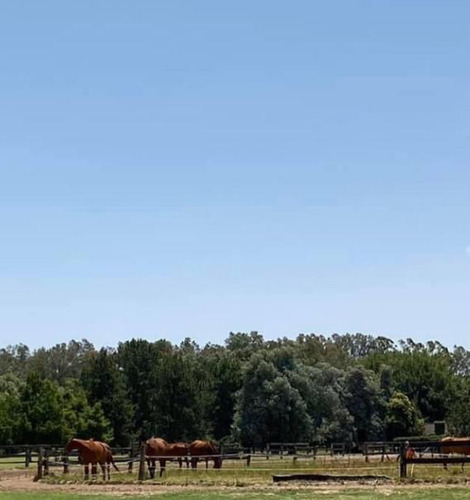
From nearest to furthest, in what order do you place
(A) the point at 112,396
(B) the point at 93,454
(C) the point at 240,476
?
1. (C) the point at 240,476
2. (B) the point at 93,454
3. (A) the point at 112,396

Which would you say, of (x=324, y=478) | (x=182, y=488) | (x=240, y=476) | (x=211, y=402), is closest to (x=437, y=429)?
(x=211, y=402)

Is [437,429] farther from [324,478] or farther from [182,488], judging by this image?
[182,488]

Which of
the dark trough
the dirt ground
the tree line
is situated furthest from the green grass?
the tree line

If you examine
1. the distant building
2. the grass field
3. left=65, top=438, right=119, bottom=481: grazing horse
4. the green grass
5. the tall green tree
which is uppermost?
the tall green tree

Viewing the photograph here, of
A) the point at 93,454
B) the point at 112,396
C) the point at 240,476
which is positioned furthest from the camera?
the point at 112,396

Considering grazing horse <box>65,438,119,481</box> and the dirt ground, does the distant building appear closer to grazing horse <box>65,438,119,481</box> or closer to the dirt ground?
grazing horse <box>65,438,119,481</box>

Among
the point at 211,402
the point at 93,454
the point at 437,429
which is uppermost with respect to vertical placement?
the point at 211,402

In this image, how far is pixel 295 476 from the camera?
27.7 m

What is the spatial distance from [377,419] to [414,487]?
61.4m

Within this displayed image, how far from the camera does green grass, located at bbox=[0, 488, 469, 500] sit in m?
22.1

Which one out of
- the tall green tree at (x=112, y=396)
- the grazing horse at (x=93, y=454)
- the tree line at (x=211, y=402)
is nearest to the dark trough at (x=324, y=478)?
the grazing horse at (x=93, y=454)

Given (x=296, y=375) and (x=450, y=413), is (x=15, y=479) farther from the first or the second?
(x=450, y=413)

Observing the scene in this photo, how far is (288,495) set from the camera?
22938mm

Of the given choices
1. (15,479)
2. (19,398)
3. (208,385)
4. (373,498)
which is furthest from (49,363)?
(373,498)
